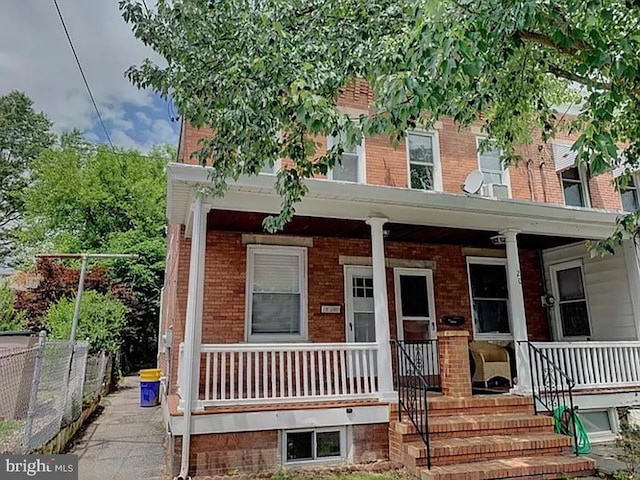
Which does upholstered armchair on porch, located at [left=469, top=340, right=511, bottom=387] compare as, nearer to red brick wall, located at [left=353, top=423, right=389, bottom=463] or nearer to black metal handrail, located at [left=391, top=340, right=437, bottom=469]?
black metal handrail, located at [left=391, top=340, right=437, bottom=469]

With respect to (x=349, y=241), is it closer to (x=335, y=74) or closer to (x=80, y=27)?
(x=335, y=74)

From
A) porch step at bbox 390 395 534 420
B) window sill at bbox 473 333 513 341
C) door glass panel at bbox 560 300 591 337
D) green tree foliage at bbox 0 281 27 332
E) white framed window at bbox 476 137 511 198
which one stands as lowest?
porch step at bbox 390 395 534 420

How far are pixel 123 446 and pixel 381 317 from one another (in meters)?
4.77

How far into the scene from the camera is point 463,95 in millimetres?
5418

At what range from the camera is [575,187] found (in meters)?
11.4

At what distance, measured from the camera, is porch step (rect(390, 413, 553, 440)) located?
6.12 m

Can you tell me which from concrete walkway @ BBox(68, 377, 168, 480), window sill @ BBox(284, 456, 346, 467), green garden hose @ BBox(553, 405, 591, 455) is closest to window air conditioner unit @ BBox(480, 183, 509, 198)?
green garden hose @ BBox(553, 405, 591, 455)

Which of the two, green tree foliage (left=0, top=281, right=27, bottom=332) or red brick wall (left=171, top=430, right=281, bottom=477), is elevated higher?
green tree foliage (left=0, top=281, right=27, bottom=332)

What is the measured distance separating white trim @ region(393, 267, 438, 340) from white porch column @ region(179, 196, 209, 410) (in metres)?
4.42

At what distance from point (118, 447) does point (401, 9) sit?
7.68 meters

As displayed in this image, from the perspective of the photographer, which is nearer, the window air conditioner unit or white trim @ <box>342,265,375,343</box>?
white trim @ <box>342,265,375,343</box>

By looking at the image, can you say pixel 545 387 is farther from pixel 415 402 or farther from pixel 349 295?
pixel 349 295

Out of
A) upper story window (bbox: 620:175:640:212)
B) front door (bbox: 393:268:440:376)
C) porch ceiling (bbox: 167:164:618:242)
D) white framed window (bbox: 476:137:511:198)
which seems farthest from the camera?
upper story window (bbox: 620:175:640:212)

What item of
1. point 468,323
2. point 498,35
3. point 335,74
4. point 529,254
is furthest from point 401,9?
point 529,254
